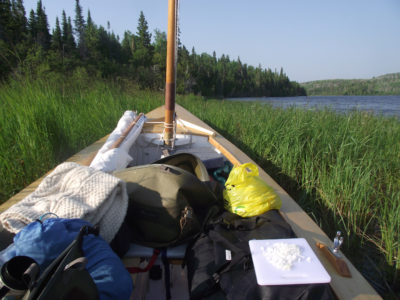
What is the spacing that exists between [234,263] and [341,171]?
169 centimetres

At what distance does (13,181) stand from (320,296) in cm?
230

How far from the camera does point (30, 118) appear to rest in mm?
2184

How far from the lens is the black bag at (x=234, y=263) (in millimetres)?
803

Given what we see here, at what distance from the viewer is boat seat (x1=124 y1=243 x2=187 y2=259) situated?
47.3 inches

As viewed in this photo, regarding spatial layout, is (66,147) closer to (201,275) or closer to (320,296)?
(201,275)

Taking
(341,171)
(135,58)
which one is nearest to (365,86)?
(135,58)

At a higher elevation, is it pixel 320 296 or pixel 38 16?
pixel 38 16

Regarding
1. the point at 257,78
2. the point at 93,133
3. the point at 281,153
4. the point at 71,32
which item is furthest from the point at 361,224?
the point at 257,78

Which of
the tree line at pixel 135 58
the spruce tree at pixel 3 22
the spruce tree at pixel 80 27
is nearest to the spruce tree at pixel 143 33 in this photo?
the tree line at pixel 135 58

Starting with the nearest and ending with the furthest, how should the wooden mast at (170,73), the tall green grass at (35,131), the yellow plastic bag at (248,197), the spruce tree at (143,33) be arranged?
the yellow plastic bag at (248,197)
the tall green grass at (35,131)
the wooden mast at (170,73)
the spruce tree at (143,33)

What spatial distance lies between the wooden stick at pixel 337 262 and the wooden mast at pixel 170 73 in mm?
2027

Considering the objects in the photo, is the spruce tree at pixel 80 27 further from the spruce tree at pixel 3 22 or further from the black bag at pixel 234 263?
the black bag at pixel 234 263

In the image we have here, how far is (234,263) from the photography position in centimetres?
98

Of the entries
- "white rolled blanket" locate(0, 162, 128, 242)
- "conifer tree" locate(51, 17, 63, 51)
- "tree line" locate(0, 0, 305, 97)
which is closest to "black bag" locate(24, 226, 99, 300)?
"white rolled blanket" locate(0, 162, 128, 242)
